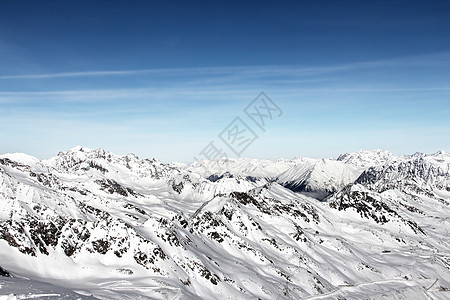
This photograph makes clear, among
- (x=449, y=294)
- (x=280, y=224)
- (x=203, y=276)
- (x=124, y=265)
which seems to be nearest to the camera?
(x=124, y=265)

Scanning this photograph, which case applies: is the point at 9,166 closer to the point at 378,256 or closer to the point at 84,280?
the point at 84,280

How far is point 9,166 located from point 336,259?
628ft

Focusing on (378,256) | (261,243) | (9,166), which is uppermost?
(378,256)

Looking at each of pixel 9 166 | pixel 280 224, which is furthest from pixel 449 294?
pixel 9 166

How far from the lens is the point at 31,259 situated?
5584 centimetres

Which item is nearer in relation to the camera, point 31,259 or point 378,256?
point 31,259

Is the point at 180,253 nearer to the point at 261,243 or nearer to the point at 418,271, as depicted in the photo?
the point at 261,243

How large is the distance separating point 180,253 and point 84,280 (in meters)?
23.3

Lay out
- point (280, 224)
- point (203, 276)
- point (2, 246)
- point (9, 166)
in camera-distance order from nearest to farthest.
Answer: point (2, 246)
point (203, 276)
point (280, 224)
point (9, 166)

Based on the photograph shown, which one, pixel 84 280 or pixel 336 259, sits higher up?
pixel 336 259

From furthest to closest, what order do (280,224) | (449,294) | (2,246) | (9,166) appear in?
(9,166) → (280,224) → (449,294) → (2,246)

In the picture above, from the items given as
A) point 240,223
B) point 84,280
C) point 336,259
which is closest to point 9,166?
point 240,223

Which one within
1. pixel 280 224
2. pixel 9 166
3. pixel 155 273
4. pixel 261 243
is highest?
pixel 280 224

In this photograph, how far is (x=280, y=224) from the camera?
427 feet
